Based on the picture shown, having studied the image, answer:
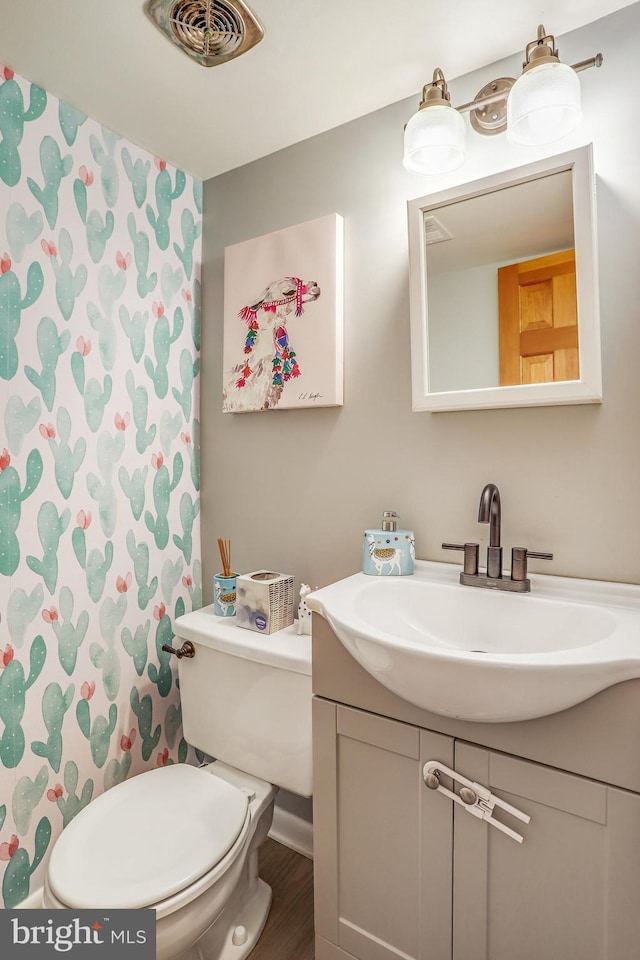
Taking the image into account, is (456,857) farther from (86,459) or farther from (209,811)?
(86,459)

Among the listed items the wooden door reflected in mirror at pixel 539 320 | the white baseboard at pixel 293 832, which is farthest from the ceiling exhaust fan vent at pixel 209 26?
the white baseboard at pixel 293 832

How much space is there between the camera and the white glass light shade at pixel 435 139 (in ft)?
4.05

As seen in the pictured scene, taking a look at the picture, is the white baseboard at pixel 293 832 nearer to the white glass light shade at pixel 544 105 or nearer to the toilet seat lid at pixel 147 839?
the toilet seat lid at pixel 147 839

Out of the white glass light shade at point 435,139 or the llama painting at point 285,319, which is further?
the llama painting at point 285,319

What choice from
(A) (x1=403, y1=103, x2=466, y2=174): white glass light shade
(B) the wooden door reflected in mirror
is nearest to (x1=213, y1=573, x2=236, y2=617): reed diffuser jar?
(B) the wooden door reflected in mirror

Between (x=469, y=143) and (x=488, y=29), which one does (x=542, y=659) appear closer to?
(x=469, y=143)

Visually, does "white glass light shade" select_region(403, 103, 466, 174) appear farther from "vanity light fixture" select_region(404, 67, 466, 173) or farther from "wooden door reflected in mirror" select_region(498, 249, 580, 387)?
"wooden door reflected in mirror" select_region(498, 249, 580, 387)

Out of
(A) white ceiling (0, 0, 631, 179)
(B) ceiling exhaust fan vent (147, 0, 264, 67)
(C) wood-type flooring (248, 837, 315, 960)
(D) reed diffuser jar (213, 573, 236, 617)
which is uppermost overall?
(A) white ceiling (0, 0, 631, 179)

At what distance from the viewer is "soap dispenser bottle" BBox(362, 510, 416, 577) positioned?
136 centimetres

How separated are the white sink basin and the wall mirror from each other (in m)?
0.44

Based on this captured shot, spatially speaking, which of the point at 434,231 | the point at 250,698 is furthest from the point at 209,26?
the point at 250,698

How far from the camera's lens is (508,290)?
4.08 ft

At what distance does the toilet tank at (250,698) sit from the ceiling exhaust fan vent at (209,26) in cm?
146

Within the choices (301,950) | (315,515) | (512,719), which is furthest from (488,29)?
(301,950)
